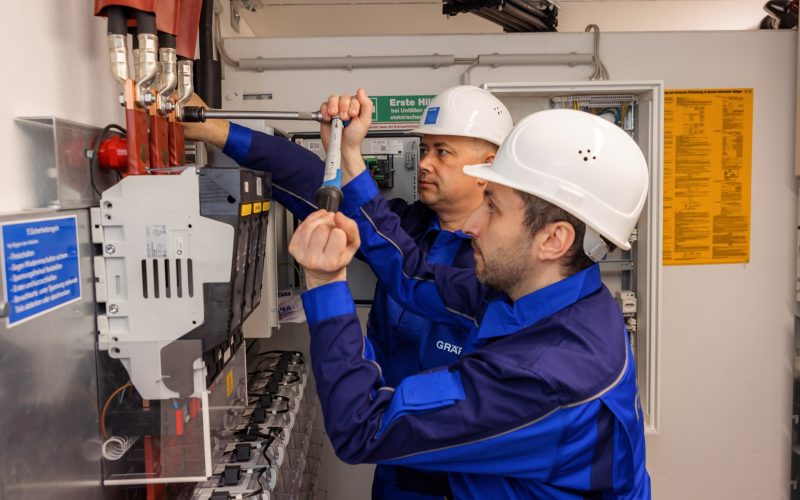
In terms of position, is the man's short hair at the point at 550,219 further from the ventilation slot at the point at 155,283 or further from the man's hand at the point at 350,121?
the ventilation slot at the point at 155,283

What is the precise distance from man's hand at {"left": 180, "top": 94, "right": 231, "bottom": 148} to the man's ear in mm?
966

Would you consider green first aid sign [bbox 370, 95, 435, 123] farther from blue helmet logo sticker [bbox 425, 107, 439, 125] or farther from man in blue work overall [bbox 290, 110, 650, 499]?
man in blue work overall [bbox 290, 110, 650, 499]

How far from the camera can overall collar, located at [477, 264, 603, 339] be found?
1205 mm

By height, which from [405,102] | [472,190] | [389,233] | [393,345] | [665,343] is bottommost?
[665,343]

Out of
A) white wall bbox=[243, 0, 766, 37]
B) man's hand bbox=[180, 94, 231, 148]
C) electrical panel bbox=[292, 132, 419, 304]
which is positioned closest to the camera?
man's hand bbox=[180, 94, 231, 148]

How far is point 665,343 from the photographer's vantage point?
108 inches

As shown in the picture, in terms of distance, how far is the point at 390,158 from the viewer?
2.38 meters

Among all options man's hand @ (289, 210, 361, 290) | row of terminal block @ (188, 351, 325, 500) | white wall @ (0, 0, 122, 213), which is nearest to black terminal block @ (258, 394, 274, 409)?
row of terminal block @ (188, 351, 325, 500)

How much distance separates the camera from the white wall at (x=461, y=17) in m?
3.37

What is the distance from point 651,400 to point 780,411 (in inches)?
29.5

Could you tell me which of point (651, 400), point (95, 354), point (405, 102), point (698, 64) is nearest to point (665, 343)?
point (651, 400)

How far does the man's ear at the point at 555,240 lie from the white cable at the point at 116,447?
94 cm

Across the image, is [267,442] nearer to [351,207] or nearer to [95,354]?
[95,354]

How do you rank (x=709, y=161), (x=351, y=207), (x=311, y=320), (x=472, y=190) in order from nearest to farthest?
(x=311, y=320) < (x=351, y=207) < (x=472, y=190) < (x=709, y=161)
